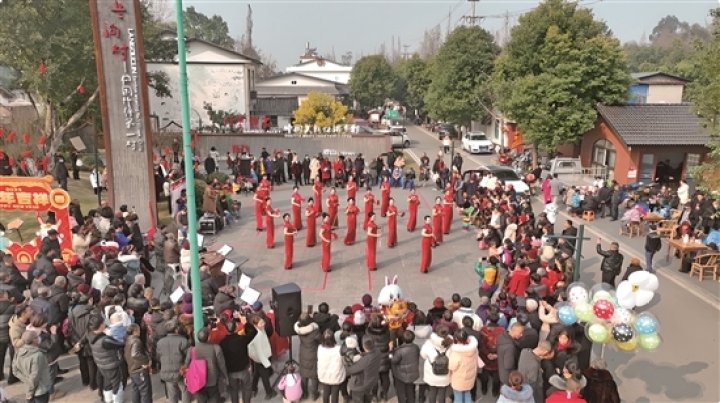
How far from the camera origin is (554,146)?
24609mm

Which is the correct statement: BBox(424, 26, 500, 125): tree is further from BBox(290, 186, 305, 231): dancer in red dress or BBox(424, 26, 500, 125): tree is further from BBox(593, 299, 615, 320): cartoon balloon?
BBox(593, 299, 615, 320): cartoon balloon

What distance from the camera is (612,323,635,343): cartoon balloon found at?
23.6ft

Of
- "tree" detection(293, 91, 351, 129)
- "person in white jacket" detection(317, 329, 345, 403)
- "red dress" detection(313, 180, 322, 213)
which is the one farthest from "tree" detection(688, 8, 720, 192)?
"tree" detection(293, 91, 351, 129)

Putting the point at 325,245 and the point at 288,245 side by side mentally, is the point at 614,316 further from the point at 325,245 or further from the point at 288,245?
the point at 288,245

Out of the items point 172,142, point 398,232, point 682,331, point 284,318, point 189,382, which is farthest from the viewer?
point 172,142

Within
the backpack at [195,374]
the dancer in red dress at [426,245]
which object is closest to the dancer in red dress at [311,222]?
the dancer in red dress at [426,245]

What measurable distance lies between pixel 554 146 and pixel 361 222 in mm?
11676

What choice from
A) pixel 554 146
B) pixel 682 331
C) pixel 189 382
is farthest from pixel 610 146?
pixel 189 382

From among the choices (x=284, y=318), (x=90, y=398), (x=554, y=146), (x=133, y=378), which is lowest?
(x=90, y=398)

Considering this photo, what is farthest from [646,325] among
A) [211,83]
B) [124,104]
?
[211,83]

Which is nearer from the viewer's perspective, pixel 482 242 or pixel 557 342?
pixel 557 342

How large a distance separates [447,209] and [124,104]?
9466 millimetres

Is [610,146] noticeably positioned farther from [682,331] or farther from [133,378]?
[133,378]

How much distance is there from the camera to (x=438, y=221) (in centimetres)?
1487
